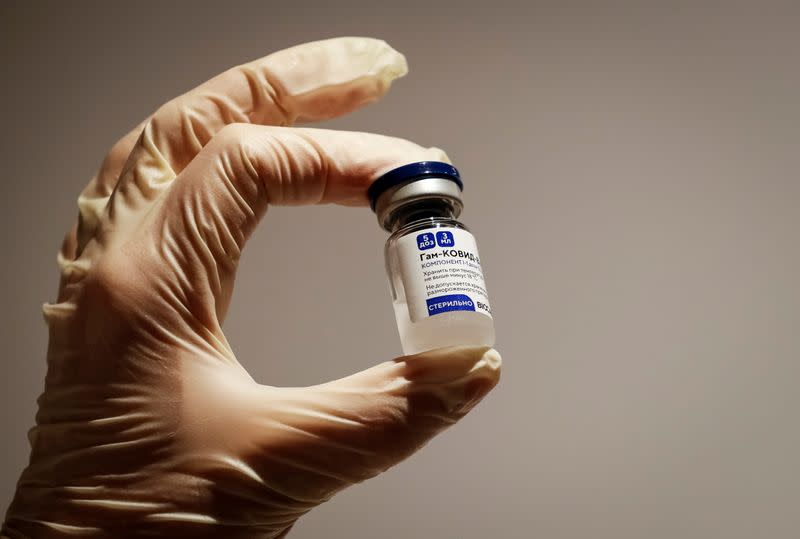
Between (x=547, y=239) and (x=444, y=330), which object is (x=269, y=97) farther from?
(x=547, y=239)

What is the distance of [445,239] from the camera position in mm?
622

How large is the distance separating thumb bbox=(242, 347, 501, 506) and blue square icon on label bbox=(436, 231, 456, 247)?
0.10 metres

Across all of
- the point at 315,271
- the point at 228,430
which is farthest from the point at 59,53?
the point at 228,430

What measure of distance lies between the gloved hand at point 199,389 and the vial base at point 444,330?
0.04 feet

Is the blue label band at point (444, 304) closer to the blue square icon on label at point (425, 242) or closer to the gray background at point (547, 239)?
the blue square icon on label at point (425, 242)

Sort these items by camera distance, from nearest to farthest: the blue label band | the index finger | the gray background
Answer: the blue label band, the index finger, the gray background

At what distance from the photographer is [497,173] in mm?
1243

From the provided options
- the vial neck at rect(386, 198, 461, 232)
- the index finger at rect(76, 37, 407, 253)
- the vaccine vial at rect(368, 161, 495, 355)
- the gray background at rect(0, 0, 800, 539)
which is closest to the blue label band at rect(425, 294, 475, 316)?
the vaccine vial at rect(368, 161, 495, 355)

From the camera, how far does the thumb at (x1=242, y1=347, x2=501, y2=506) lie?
0.65 metres

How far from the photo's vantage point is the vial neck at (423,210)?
68cm

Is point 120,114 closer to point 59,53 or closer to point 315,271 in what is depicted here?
point 59,53

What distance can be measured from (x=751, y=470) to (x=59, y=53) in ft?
4.49

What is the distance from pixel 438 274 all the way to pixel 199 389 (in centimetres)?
26

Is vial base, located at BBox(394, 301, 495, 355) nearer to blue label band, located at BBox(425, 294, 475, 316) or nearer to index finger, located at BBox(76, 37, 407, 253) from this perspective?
blue label band, located at BBox(425, 294, 475, 316)
